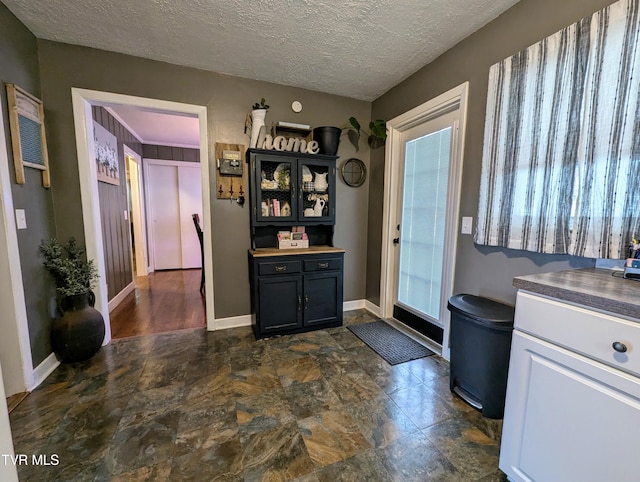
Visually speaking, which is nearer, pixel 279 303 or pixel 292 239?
pixel 279 303

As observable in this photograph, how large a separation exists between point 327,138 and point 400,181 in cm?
88

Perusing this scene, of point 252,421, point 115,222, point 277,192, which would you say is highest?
point 277,192

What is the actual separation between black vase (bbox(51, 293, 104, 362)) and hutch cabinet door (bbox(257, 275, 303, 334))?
129cm

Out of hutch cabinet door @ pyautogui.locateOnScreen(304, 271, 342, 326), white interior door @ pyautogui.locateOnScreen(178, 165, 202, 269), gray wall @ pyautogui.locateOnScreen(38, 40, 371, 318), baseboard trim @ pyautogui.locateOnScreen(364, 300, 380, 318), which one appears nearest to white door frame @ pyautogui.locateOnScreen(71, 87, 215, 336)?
gray wall @ pyautogui.locateOnScreen(38, 40, 371, 318)

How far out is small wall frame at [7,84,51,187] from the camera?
1.75 metres

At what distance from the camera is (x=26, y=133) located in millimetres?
1876

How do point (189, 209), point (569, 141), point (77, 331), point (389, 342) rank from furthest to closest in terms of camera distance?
point (189, 209), point (389, 342), point (77, 331), point (569, 141)

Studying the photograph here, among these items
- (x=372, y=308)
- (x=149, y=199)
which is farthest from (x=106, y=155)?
(x=372, y=308)

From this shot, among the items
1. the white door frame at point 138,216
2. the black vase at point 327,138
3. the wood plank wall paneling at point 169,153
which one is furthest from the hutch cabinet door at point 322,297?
the wood plank wall paneling at point 169,153

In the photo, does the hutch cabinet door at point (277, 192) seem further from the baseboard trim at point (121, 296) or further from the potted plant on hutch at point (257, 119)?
the baseboard trim at point (121, 296)

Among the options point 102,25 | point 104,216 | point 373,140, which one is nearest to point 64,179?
point 104,216

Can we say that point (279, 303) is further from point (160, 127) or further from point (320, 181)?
point (160, 127)

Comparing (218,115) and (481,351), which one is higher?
(218,115)

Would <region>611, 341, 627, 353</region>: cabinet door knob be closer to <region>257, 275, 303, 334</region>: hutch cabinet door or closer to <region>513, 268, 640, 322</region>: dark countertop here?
<region>513, 268, 640, 322</region>: dark countertop
